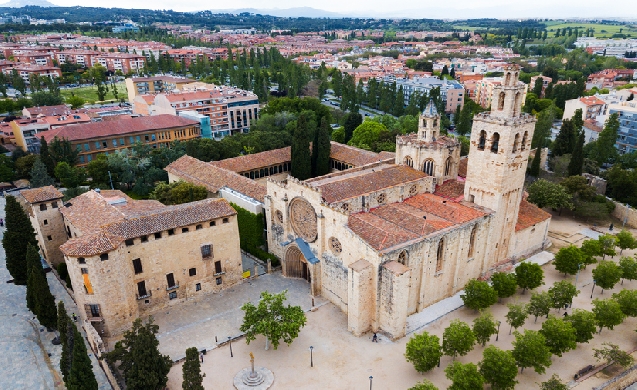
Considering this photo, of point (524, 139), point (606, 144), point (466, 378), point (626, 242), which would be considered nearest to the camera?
point (466, 378)

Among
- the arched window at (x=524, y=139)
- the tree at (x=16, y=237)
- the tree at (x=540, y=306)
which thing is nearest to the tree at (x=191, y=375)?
the tree at (x=16, y=237)

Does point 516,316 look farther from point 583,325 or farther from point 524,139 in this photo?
point 524,139

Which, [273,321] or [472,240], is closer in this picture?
[273,321]

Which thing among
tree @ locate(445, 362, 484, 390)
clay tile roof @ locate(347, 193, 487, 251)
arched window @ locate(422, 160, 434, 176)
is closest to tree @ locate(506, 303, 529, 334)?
tree @ locate(445, 362, 484, 390)

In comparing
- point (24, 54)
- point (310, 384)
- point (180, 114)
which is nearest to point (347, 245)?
point (310, 384)

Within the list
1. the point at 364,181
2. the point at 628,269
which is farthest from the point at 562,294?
the point at 364,181

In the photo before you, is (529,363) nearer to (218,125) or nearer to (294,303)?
(294,303)

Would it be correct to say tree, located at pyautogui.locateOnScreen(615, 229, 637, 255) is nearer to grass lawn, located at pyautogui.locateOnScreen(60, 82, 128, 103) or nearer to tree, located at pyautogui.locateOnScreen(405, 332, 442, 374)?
tree, located at pyautogui.locateOnScreen(405, 332, 442, 374)
